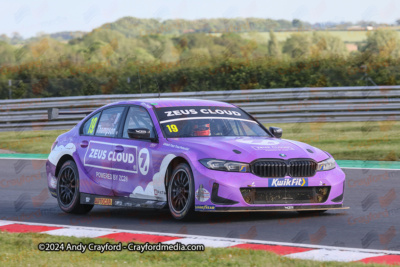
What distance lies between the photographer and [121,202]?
941 centimetres

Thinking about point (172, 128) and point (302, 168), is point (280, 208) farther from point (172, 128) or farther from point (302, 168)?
point (172, 128)

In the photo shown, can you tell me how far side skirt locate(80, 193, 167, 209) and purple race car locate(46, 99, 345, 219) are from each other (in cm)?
1

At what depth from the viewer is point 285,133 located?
858 inches

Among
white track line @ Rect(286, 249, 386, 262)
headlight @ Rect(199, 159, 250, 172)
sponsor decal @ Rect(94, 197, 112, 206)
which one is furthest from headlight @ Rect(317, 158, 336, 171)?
sponsor decal @ Rect(94, 197, 112, 206)

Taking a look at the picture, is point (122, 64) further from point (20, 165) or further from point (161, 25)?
point (161, 25)

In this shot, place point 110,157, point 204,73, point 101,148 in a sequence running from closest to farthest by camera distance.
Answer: point 110,157 < point 101,148 < point 204,73

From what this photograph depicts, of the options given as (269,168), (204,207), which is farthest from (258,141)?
(204,207)

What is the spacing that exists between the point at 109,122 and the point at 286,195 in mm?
2726

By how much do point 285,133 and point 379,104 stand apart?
2.96 meters

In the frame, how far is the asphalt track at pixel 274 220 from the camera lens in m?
7.54

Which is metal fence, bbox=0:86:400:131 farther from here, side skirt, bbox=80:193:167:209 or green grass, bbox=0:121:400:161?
side skirt, bbox=80:193:167:209

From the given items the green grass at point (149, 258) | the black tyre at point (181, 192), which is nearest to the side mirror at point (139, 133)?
the black tyre at point (181, 192)

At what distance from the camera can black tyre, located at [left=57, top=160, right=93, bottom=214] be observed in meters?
9.98

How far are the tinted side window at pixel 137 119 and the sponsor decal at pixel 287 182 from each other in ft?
6.06
